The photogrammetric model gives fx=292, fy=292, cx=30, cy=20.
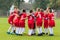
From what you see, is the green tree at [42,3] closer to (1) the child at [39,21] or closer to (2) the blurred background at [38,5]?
(2) the blurred background at [38,5]

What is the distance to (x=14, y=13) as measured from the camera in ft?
70.6

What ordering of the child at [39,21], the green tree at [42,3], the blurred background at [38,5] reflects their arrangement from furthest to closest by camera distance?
the green tree at [42,3] → the blurred background at [38,5] → the child at [39,21]

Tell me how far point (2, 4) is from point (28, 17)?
6617 cm

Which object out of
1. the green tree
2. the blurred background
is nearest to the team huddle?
the blurred background

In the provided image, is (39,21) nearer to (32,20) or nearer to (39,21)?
(39,21)

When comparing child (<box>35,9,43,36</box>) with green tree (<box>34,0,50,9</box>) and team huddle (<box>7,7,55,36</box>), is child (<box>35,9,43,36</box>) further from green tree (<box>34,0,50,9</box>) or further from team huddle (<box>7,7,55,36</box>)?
green tree (<box>34,0,50,9</box>)

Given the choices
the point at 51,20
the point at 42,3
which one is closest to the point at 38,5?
the point at 42,3

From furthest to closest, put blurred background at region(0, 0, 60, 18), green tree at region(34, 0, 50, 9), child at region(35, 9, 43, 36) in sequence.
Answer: green tree at region(34, 0, 50, 9) → blurred background at region(0, 0, 60, 18) → child at region(35, 9, 43, 36)

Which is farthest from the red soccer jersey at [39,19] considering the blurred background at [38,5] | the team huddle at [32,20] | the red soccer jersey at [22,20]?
the blurred background at [38,5]

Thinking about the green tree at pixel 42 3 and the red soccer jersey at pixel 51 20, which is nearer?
the red soccer jersey at pixel 51 20

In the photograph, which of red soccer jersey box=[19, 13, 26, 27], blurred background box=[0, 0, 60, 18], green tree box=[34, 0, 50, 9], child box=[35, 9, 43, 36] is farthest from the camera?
green tree box=[34, 0, 50, 9]

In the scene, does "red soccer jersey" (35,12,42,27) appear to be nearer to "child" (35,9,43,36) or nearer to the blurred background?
"child" (35,9,43,36)

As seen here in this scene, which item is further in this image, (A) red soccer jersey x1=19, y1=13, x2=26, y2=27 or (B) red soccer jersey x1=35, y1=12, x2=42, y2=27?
(B) red soccer jersey x1=35, y1=12, x2=42, y2=27

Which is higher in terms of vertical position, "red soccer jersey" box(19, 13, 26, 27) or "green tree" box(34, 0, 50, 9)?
"green tree" box(34, 0, 50, 9)
